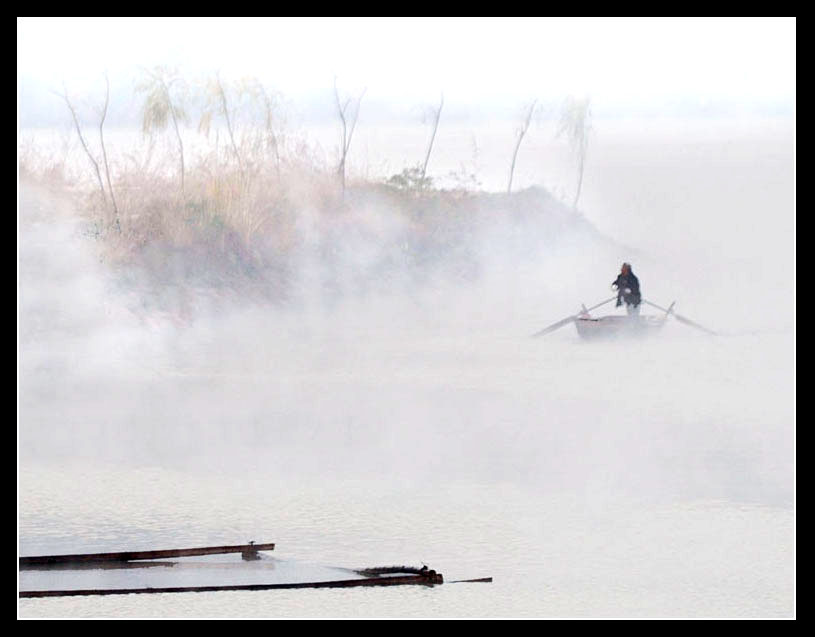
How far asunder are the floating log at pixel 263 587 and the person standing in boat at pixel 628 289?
1755mm

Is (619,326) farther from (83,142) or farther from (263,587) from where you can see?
(83,142)

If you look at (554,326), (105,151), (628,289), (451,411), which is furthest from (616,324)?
(105,151)

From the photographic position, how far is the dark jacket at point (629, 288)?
780 centimetres

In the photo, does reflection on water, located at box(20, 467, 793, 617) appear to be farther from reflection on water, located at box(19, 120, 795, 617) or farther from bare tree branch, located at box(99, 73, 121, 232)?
bare tree branch, located at box(99, 73, 121, 232)

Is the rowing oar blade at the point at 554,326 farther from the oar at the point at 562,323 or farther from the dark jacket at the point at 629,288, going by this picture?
the dark jacket at the point at 629,288

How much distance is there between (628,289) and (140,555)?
2.70 m

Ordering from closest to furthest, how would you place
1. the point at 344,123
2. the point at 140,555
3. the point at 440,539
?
the point at 140,555
the point at 440,539
the point at 344,123

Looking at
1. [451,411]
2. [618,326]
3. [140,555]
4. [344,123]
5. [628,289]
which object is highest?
[344,123]

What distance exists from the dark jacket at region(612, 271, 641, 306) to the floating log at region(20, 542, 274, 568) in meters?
2.14

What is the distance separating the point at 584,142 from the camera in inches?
306

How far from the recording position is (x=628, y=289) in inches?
307

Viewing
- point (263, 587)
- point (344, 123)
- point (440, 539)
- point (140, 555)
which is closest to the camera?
point (263, 587)

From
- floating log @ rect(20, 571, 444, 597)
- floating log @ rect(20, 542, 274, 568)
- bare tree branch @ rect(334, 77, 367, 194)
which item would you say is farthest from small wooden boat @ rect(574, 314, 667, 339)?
floating log @ rect(20, 542, 274, 568)
